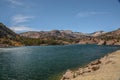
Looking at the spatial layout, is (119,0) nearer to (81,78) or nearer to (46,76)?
(81,78)

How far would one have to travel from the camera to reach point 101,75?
4309 cm

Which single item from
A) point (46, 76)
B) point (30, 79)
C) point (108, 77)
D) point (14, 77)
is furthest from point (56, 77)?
point (108, 77)

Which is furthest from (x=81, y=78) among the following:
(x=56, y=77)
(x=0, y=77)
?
(x=0, y=77)

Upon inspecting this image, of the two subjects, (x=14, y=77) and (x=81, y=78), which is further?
(x=14, y=77)

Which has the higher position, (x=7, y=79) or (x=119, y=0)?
(x=119, y=0)

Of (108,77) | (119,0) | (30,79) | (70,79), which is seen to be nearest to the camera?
(119,0)

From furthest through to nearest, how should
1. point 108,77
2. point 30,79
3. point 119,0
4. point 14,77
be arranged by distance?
point 14,77
point 30,79
point 108,77
point 119,0

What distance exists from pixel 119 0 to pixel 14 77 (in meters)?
47.0

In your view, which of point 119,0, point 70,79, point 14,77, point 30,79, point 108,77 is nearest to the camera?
point 119,0

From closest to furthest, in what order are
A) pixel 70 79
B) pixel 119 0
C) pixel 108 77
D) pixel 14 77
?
pixel 119 0 < pixel 108 77 < pixel 70 79 < pixel 14 77

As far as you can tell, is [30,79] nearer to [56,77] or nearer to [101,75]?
[56,77]

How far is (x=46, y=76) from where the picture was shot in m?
60.7

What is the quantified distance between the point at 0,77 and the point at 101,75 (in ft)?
103

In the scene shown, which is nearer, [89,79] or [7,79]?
[89,79]
